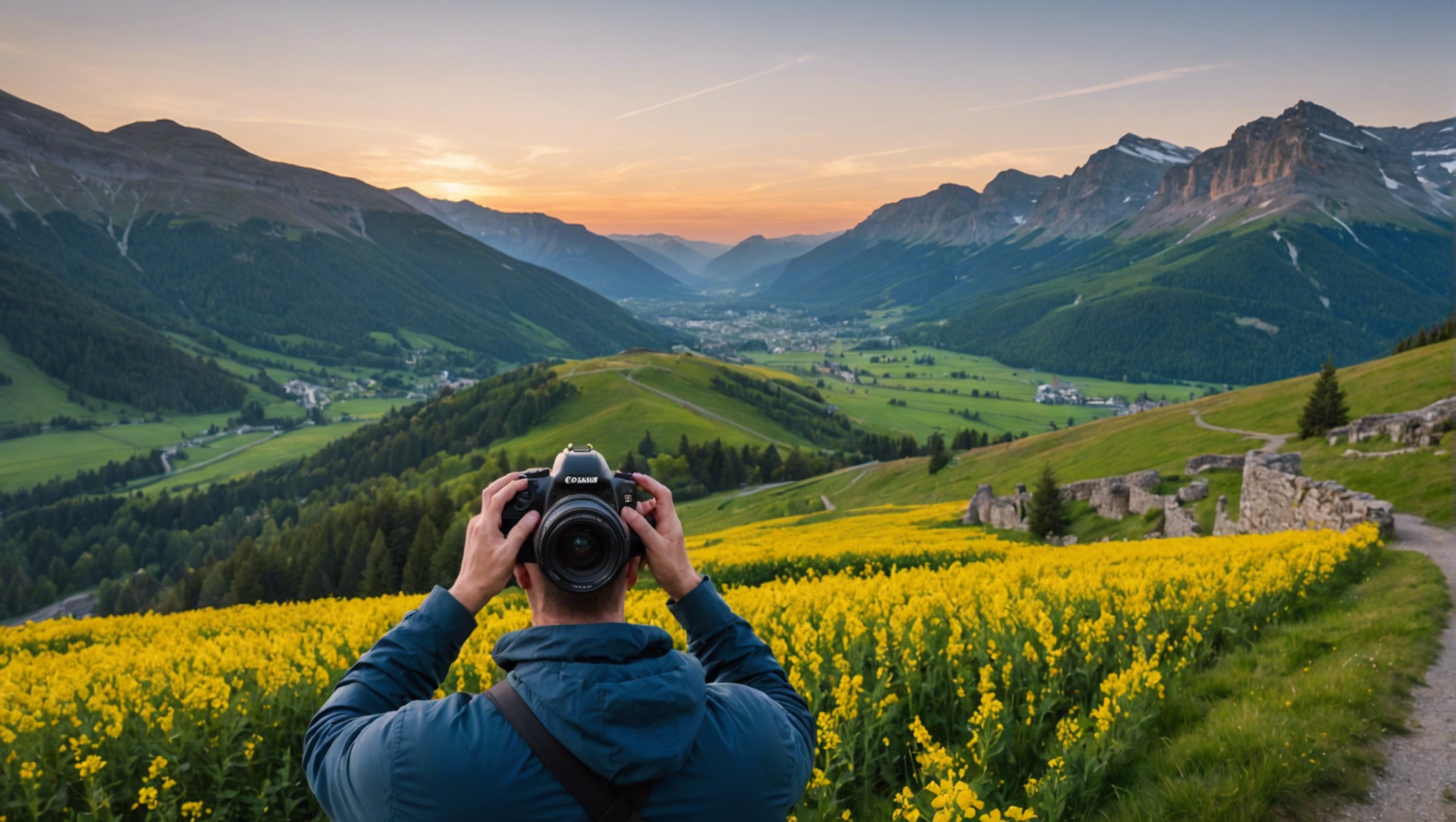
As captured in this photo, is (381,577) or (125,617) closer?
(125,617)

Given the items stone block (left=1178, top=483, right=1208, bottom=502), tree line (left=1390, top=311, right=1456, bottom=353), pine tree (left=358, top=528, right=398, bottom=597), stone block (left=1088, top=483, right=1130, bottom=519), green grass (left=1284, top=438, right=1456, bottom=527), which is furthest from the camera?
tree line (left=1390, top=311, right=1456, bottom=353)

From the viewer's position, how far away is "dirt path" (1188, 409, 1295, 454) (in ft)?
144

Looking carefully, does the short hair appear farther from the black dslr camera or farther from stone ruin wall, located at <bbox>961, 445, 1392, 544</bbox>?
stone ruin wall, located at <bbox>961, 445, 1392, 544</bbox>

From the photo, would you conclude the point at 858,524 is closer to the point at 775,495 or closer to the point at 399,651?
the point at 399,651

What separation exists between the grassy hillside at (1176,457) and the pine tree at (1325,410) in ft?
5.22

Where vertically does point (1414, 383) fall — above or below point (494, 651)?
above

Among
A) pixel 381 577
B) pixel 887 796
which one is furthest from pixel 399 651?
pixel 381 577

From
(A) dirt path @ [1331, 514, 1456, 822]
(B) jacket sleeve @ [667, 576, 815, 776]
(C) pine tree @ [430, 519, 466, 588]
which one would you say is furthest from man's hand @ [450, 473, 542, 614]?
(C) pine tree @ [430, 519, 466, 588]

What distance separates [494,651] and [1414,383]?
66.5m

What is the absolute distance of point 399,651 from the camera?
286cm

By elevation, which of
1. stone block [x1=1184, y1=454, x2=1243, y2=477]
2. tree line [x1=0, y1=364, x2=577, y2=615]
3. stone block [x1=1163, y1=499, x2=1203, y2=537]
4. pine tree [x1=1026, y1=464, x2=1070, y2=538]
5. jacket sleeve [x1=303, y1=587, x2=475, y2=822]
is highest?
jacket sleeve [x1=303, y1=587, x2=475, y2=822]

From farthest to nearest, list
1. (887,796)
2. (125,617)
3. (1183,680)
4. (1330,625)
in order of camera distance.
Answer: (125,617) → (1330,625) → (1183,680) → (887,796)

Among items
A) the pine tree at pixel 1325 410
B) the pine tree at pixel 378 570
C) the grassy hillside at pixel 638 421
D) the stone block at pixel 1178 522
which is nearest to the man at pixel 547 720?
the stone block at pixel 1178 522

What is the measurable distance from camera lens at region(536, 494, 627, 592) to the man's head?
7 cm
